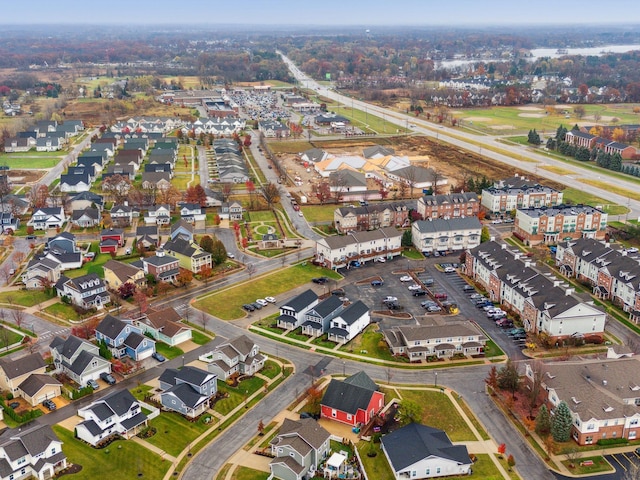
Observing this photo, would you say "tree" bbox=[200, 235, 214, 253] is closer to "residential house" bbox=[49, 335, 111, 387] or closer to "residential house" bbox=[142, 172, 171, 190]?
"residential house" bbox=[49, 335, 111, 387]

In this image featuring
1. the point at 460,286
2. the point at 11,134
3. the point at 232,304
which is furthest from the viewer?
the point at 11,134

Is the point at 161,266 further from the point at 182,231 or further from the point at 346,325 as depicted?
the point at 346,325

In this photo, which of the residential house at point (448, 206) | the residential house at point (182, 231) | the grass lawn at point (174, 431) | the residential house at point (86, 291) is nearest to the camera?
the grass lawn at point (174, 431)

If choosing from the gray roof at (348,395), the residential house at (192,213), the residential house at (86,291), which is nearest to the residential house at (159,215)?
the residential house at (192,213)

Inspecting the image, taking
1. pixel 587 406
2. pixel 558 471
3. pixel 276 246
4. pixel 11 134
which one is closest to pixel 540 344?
pixel 587 406

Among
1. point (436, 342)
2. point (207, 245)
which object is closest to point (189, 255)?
point (207, 245)

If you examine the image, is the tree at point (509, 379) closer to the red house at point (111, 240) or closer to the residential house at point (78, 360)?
the residential house at point (78, 360)

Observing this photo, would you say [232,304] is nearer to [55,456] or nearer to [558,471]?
[55,456]
